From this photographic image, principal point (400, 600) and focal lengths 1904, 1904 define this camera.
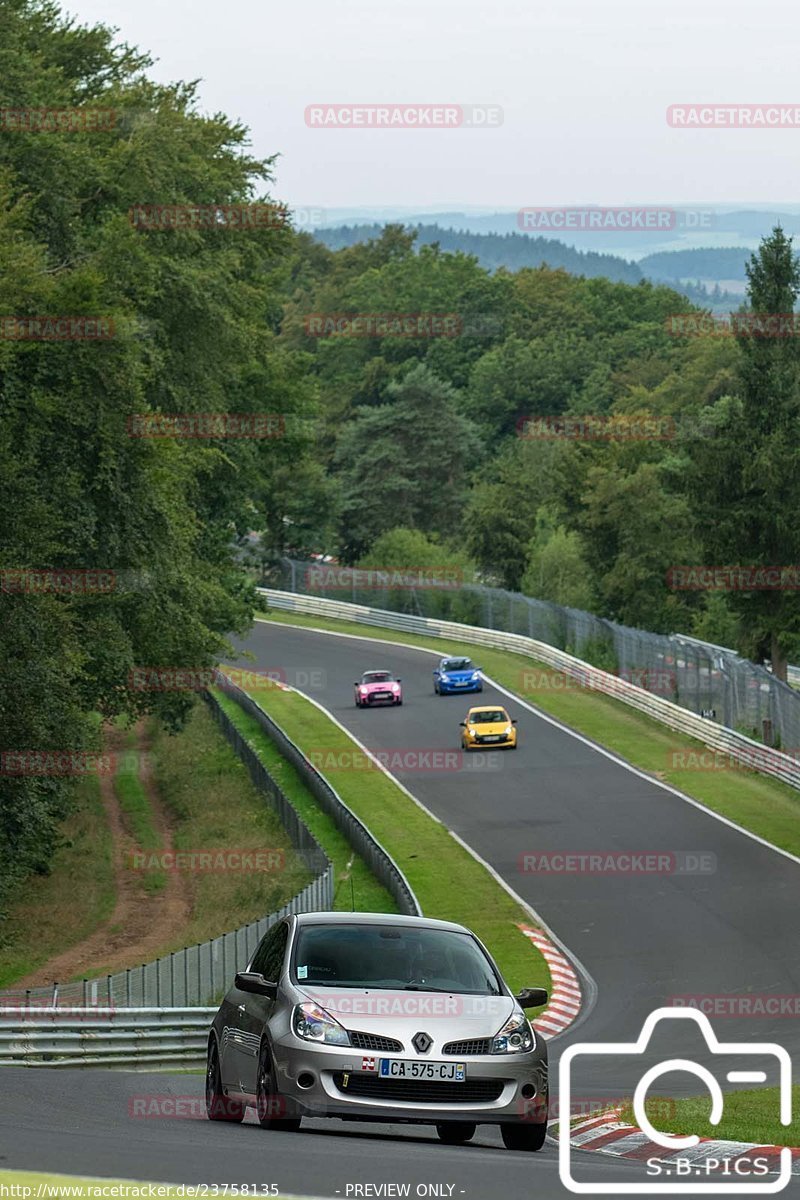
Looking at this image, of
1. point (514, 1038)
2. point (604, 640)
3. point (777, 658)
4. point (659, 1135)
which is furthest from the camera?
point (604, 640)

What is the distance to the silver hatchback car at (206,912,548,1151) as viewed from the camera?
11.5m

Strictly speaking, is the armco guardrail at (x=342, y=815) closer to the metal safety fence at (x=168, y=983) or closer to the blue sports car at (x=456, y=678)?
the metal safety fence at (x=168, y=983)

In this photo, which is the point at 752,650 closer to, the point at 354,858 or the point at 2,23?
the point at 354,858

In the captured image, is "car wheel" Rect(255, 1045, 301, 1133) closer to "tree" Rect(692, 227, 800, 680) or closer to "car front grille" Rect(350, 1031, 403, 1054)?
"car front grille" Rect(350, 1031, 403, 1054)

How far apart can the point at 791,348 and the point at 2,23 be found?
1198 inches

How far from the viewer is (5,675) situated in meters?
29.8

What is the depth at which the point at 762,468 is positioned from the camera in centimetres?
5881

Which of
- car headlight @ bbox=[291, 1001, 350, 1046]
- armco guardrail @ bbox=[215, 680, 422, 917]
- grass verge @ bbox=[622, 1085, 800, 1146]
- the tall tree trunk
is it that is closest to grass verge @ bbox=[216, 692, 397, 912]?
armco guardrail @ bbox=[215, 680, 422, 917]

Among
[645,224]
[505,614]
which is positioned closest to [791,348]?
[645,224]

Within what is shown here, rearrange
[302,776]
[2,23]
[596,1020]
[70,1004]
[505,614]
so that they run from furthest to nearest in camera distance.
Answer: [505,614], [302,776], [2,23], [596,1020], [70,1004]

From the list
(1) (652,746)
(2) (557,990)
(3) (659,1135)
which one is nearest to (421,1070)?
(3) (659,1135)

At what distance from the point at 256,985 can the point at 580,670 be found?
54.0 meters

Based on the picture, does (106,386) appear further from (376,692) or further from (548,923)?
(376,692)

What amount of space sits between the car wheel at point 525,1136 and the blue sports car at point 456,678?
51.4 meters
